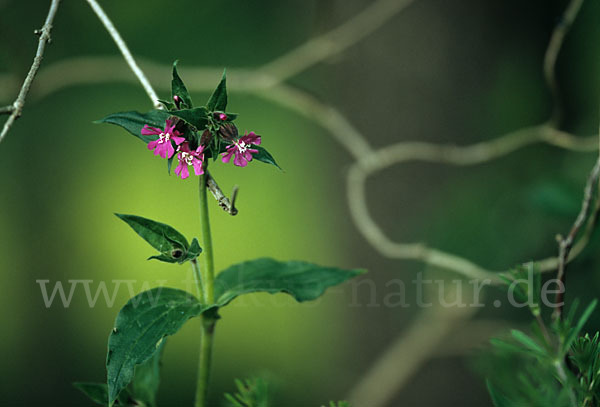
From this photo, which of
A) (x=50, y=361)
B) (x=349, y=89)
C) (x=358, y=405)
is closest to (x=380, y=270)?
(x=358, y=405)

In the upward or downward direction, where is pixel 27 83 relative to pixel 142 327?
upward

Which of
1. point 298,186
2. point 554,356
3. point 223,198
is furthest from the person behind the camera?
point 298,186

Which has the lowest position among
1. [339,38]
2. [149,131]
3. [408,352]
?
[408,352]

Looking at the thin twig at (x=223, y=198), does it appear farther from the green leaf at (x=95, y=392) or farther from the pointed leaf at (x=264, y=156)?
the green leaf at (x=95, y=392)

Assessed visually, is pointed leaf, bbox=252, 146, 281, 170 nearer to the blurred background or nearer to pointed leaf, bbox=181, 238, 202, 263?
pointed leaf, bbox=181, 238, 202, 263

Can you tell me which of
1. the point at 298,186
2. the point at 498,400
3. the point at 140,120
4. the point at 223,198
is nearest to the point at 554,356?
the point at 498,400

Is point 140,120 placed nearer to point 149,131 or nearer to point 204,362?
point 149,131
